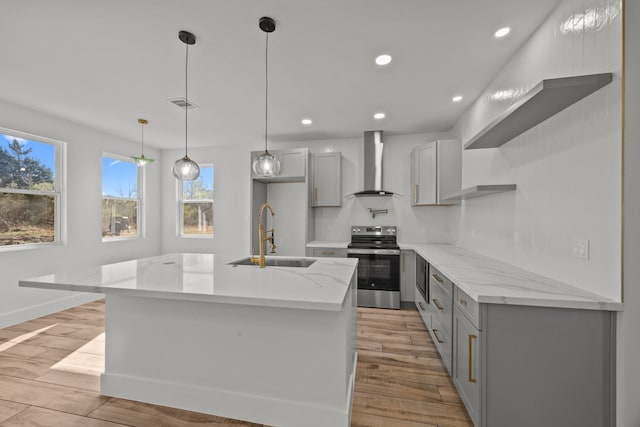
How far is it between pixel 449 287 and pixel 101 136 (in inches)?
208

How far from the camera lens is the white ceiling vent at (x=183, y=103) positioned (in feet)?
10.1

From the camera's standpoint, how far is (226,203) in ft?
16.5

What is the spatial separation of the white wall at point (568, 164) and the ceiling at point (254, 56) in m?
0.27

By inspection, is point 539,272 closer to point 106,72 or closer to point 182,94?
point 182,94

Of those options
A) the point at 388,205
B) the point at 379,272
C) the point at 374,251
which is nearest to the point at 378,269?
the point at 379,272

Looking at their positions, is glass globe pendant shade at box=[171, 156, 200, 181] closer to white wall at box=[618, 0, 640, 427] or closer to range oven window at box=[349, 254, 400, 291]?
range oven window at box=[349, 254, 400, 291]

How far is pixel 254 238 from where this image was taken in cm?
429

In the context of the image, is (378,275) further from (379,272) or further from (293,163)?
(293,163)

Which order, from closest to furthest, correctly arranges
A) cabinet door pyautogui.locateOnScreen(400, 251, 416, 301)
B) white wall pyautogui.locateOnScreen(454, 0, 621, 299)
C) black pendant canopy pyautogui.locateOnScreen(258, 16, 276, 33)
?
1. white wall pyautogui.locateOnScreen(454, 0, 621, 299)
2. black pendant canopy pyautogui.locateOnScreen(258, 16, 276, 33)
3. cabinet door pyautogui.locateOnScreen(400, 251, 416, 301)

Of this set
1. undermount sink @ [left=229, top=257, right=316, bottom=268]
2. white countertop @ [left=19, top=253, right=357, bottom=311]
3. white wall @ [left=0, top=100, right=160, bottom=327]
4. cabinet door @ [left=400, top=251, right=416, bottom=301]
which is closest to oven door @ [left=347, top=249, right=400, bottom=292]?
cabinet door @ [left=400, top=251, right=416, bottom=301]

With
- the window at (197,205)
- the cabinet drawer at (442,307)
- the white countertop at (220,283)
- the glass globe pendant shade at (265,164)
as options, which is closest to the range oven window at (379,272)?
the cabinet drawer at (442,307)

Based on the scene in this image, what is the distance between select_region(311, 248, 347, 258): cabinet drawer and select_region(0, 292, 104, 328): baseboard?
3.53 meters

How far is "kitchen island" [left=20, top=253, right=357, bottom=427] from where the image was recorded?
59.2 inches

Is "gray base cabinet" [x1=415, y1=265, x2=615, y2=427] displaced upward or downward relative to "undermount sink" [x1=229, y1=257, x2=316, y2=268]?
downward
